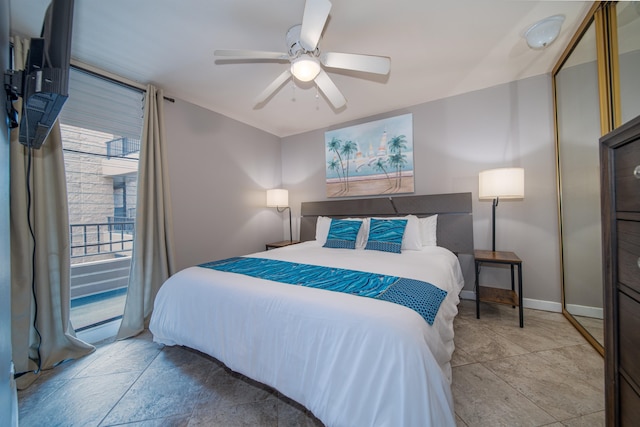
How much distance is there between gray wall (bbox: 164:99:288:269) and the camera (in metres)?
2.78

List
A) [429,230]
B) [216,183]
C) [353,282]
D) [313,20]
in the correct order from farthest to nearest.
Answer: [216,183] → [429,230] → [353,282] → [313,20]

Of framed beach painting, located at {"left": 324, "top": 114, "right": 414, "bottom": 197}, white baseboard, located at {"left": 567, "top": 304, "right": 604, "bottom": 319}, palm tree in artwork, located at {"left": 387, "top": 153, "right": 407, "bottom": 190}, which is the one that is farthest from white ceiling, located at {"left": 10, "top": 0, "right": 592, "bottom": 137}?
white baseboard, located at {"left": 567, "top": 304, "right": 604, "bottom": 319}

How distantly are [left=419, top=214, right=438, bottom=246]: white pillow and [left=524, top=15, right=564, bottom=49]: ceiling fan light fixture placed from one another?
5.71 feet

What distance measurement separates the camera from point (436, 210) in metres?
2.92

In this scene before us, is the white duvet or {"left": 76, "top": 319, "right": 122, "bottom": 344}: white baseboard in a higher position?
the white duvet

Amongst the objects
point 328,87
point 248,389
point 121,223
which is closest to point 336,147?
point 328,87

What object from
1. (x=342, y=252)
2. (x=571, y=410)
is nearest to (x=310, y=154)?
(x=342, y=252)

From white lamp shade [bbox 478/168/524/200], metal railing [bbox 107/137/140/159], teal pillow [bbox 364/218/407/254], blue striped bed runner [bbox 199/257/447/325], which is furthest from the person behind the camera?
teal pillow [bbox 364/218/407/254]

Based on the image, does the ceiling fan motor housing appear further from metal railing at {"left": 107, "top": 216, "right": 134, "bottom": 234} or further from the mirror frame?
metal railing at {"left": 107, "top": 216, "right": 134, "bottom": 234}

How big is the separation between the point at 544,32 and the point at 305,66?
1932mm

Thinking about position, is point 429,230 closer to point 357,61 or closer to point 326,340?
point 357,61

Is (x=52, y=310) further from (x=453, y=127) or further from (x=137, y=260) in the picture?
(x=453, y=127)

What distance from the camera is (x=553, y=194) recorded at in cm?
245

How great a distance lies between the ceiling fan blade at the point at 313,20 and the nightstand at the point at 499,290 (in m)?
2.40
